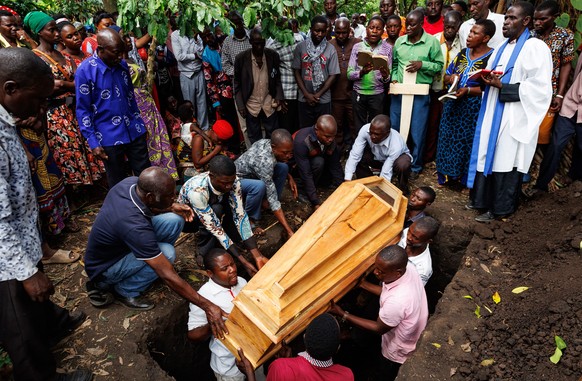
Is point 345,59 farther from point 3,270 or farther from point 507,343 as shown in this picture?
point 3,270

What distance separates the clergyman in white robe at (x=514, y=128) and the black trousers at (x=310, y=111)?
83.4 inches

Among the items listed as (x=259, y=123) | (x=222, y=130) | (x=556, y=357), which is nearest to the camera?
(x=556, y=357)

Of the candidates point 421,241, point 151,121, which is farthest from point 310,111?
point 421,241

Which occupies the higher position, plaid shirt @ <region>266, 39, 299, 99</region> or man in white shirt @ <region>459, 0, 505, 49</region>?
man in white shirt @ <region>459, 0, 505, 49</region>

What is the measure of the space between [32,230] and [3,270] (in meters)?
0.31

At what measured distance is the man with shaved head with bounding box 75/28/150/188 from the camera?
344 centimetres

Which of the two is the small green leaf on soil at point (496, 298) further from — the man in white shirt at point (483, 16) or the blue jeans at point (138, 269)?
the man in white shirt at point (483, 16)

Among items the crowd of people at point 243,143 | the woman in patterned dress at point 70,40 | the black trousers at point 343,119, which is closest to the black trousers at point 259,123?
the crowd of people at point 243,143

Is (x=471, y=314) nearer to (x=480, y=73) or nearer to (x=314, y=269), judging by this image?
(x=314, y=269)

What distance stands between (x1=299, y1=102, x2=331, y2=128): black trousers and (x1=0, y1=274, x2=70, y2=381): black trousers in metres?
4.02

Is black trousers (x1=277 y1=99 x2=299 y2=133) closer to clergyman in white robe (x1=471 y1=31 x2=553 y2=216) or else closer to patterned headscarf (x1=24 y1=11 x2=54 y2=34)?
clergyman in white robe (x1=471 y1=31 x2=553 y2=216)

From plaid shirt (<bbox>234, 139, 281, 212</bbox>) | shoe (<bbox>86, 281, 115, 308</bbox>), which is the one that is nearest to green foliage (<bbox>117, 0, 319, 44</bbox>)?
plaid shirt (<bbox>234, 139, 281, 212</bbox>)

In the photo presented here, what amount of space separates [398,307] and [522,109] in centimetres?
254

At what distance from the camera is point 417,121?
196 inches
